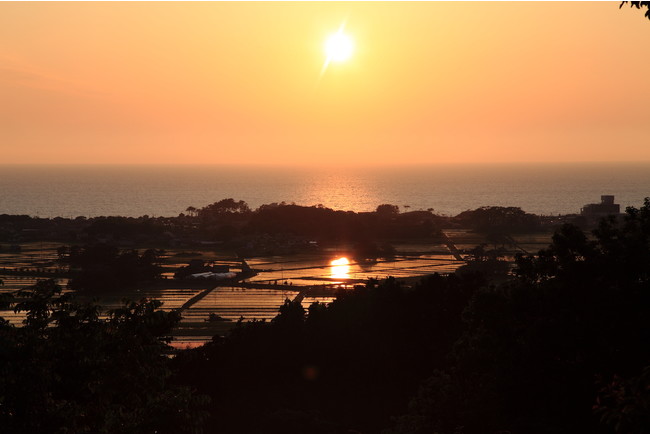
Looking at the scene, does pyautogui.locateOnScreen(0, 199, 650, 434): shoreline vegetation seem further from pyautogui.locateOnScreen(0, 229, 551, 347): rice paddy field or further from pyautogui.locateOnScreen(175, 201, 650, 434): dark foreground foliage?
pyautogui.locateOnScreen(0, 229, 551, 347): rice paddy field

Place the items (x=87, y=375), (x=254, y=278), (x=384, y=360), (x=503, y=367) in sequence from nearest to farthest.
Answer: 1. (x=87, y=375)
2. (x=503, y=367)
3. (x=384, y=360)
4. (x=254, y=278)

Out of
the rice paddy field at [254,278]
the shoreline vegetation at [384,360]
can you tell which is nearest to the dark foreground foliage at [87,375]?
the shoreline vegetation at [384,360]

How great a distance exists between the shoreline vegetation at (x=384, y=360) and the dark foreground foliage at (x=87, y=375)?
0.03 meters

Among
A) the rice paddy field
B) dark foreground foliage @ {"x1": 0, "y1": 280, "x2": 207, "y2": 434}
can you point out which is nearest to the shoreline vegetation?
dark foreground foliage @ {"x1": 0, "y1": 280, "x2": 207, "y2": 434}

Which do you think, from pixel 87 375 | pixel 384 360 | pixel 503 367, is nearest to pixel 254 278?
pixel 384 360

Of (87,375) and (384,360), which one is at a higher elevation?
(87,375)

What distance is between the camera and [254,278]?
6869 centimetres

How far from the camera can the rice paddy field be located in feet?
→ 169

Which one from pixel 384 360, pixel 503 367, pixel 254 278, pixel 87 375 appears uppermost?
pixel 87 375

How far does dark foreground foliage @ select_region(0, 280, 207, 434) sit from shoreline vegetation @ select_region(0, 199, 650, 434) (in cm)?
3

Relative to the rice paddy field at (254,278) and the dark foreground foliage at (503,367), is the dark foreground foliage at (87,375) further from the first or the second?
the rice paddy field at (254,278)

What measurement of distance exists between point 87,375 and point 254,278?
55.8 meters

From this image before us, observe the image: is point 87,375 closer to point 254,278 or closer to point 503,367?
point 503,367

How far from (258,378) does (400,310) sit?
6.40 m
